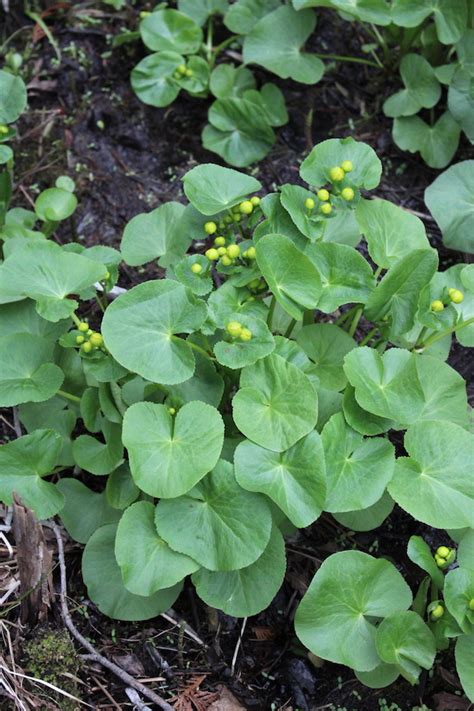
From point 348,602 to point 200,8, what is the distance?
236 cm

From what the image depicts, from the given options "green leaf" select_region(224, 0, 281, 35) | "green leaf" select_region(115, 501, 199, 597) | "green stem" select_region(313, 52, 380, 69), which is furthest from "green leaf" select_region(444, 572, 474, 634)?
"green leaf" select_region(224, 0, 281, 35)

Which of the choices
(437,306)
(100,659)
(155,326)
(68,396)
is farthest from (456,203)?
(100,659)

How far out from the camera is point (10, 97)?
8.57ft

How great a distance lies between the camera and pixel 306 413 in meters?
1.95

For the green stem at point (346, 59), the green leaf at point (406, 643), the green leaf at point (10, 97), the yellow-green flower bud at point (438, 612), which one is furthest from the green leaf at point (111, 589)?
the green stem at point (346, 59)

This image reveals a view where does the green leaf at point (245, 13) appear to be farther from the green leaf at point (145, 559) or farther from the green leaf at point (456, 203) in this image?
the green leaf at point (145, 559)

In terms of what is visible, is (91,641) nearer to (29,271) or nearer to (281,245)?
(29,271)

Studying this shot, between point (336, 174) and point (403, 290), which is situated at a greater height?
point (336, 174)

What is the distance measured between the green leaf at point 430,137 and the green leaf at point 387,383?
3.79 feet

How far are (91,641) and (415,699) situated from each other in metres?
0.90

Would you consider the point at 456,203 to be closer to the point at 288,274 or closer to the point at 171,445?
the point at 288,274

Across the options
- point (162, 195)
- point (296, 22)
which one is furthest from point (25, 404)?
point (296, 22)

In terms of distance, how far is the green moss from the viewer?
1962mm

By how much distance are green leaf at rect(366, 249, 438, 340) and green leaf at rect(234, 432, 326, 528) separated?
0.43 meters
